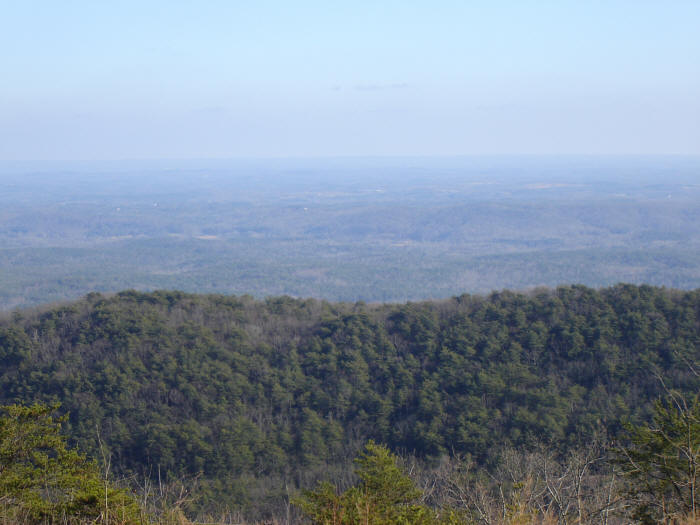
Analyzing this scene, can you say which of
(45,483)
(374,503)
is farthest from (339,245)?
(374,503)

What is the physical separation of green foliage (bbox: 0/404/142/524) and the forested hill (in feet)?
33.5

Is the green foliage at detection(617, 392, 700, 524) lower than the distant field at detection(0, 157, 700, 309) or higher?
higher

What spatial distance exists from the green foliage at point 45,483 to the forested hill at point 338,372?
10200mm

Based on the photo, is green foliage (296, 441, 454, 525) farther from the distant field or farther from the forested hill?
the distant field

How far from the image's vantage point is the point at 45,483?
8133 millimetres

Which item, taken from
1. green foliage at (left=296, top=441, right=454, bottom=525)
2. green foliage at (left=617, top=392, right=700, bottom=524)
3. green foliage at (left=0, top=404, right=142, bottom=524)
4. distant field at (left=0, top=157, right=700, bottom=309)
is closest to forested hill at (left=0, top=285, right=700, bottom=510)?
green foliage at (left=617, top=392, right=700, bottom=524)

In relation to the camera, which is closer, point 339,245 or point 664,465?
point 664,465

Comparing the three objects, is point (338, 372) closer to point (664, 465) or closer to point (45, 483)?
point (45, 483)

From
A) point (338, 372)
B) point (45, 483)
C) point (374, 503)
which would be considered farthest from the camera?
point (338, 372)

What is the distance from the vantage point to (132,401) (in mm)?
20719

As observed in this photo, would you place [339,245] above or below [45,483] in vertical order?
below

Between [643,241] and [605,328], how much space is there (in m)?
84.5

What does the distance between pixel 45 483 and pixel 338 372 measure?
611 inches

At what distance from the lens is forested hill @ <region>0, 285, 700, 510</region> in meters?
18.9
